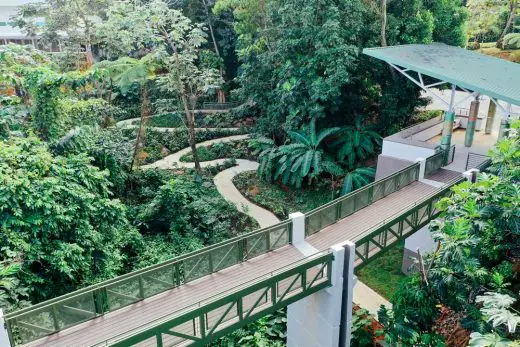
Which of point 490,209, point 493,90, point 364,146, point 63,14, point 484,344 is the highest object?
point 63,14

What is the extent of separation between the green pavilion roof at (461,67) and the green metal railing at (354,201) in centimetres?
339

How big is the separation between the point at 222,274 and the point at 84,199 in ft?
16.4

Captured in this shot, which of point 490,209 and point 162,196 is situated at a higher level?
point 490,209

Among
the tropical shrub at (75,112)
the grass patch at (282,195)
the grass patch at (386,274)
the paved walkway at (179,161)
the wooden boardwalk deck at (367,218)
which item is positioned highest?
the tropical shrub at (75,112)

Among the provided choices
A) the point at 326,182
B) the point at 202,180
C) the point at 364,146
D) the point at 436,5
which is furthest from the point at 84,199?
the point at 436,5

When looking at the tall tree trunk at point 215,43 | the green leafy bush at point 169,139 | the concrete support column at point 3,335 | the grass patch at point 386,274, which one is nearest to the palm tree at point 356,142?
the grass patch at point 386,274

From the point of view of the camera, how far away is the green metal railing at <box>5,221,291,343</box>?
798 centimetres

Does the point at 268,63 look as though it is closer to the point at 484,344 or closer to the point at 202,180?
the point at 202,180

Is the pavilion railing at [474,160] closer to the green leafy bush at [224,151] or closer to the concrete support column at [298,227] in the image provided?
the concrete support column at [298,227]

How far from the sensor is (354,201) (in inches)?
506

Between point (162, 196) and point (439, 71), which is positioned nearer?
point (439, 71)

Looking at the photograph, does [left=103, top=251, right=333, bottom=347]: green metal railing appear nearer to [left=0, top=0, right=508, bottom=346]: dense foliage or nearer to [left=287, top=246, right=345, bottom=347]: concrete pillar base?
[left=287, top=246, right=345, bottom=347]: concrete pillar base

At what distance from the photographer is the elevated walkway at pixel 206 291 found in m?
8.07

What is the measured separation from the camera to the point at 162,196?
55.0ft
